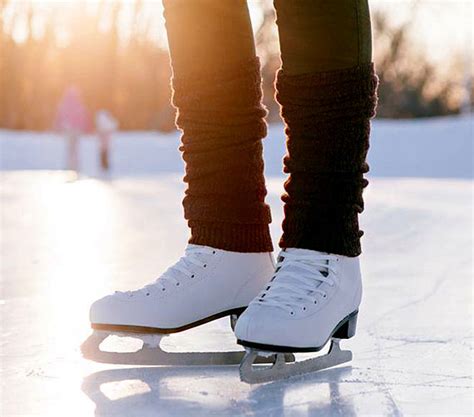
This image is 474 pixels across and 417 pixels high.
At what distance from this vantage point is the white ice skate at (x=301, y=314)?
3.51ft

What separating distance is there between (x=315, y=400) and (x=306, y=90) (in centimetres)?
35

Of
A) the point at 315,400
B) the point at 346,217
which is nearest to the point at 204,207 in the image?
the point at 346,217

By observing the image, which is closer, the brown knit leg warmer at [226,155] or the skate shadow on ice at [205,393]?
the skate shadow on ice at [205,393]

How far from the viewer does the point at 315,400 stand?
103cm

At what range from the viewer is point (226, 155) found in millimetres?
1193

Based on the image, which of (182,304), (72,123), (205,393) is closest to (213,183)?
(182,304)

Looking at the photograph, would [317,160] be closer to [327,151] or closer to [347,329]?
[327,151]

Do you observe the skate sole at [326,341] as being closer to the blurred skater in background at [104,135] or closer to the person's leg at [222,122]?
the person's leg at [222,122]

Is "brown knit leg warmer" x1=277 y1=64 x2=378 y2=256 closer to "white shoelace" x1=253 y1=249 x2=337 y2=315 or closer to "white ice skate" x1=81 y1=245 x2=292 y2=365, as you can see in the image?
"white shoelace" x1=253 y1=249 x2=337 y2=315

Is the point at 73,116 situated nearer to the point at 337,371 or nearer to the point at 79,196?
the point at 79,196

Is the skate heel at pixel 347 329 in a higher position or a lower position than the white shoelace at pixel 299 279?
lower

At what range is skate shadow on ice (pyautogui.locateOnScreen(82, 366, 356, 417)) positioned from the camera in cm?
99

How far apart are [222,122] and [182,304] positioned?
23 cm

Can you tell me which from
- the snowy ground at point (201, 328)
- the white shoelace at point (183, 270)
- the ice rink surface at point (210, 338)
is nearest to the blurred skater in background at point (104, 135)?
the snowy ground at point (201, 328)
